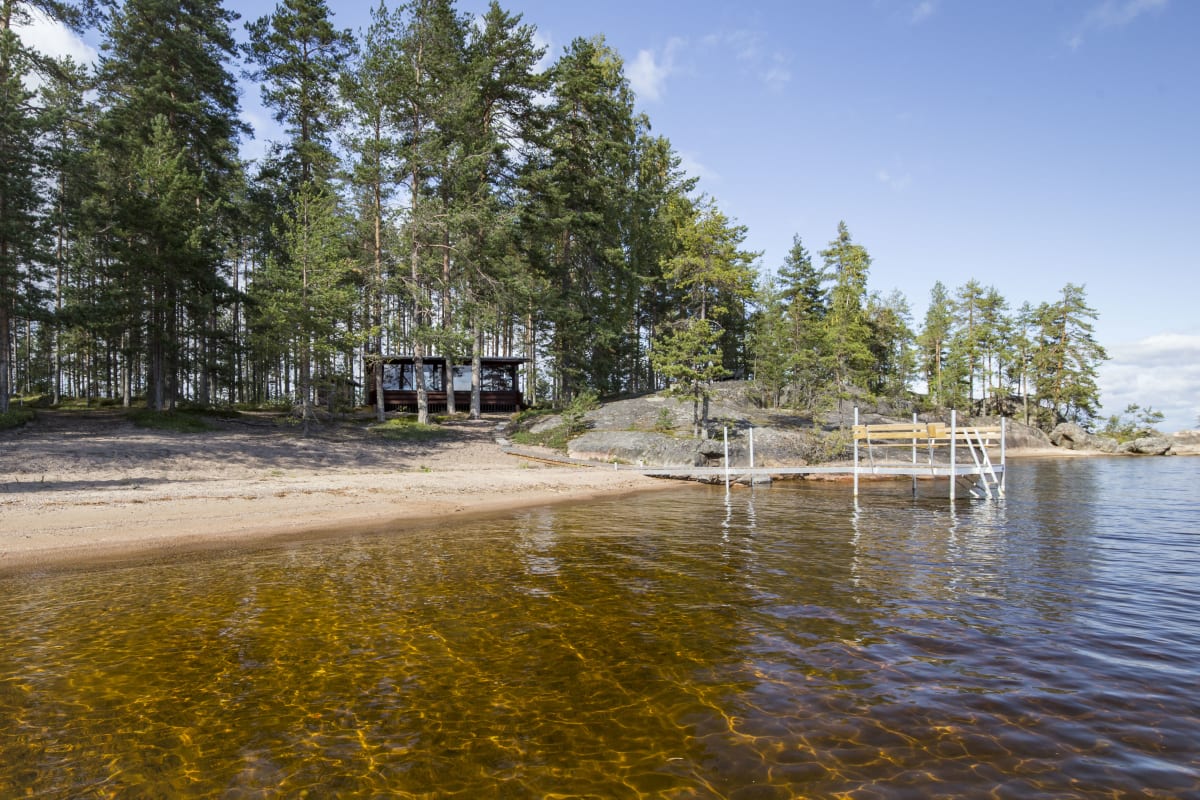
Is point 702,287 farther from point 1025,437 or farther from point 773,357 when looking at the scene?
point 1025,437

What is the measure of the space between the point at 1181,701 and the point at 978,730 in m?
2.28

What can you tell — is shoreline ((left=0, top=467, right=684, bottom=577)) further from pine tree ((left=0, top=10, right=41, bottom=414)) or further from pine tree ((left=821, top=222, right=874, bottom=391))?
pine tree ((left=821, top=222, right=874, bottom=391))

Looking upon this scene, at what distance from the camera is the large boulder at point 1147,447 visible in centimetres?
4816

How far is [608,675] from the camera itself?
19.4 ft

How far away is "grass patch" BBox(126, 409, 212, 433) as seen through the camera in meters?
23.2

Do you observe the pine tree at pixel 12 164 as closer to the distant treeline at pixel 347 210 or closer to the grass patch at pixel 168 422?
the distant treeline at pixel 347 210

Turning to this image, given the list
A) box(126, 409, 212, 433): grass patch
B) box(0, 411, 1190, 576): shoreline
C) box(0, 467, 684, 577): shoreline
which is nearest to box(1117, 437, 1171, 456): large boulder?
box(0, 411, 1190, 576): shoreline

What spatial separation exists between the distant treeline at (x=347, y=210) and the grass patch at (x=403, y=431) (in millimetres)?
3223

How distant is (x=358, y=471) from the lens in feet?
70.7

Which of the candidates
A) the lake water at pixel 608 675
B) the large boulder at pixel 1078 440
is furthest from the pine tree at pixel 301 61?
the large boulder at pixel 1078 440

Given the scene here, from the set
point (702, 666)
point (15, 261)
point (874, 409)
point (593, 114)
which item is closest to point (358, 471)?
point (15, 261)

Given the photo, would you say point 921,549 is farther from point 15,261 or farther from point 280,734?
point 15,261

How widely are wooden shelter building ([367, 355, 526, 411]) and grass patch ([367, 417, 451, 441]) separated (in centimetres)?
1086

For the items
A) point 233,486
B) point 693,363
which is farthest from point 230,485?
point 693,363
